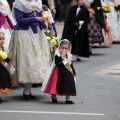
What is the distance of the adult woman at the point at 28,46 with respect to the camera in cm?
1111

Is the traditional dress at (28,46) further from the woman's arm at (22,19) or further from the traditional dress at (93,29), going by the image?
the traditional dress at (93,29)

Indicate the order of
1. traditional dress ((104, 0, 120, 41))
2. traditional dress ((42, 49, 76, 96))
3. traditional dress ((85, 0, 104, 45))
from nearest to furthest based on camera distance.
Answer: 1. traditional dress ((42, 49, 76, 96))
2. traditional dress ((85, 0, 104, 45))
3. traditional dress ((104, 0, 120, 41))

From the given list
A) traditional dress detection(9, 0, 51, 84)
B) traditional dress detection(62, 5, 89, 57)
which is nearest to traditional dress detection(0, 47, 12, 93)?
traditional dress detection(9, 0, 51, 84)

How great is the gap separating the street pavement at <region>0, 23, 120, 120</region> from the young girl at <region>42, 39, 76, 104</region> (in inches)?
8.7

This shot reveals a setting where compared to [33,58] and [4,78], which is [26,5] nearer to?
[33,58]

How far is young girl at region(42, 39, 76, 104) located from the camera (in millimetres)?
10742

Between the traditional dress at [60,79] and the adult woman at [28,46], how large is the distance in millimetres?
308

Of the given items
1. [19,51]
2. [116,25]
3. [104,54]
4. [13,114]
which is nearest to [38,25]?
[19,51]

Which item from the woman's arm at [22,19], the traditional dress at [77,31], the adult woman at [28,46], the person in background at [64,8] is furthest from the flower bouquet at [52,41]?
the person in background at [64,8]

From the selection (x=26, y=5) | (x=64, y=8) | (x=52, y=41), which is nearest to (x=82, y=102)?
(x=52, y=41)

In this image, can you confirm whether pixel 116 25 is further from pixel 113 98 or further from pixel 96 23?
pixel 113 98

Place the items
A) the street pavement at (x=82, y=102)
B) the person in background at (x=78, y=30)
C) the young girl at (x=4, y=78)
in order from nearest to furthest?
the street pavement at (x=82, y=102)
the young girl at (x=4, y=78)
the person in background at (x=78, y=30)

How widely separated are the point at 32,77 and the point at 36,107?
28.9 inches

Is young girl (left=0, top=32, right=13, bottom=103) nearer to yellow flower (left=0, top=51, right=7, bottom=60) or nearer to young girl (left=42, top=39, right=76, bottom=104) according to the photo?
yellow flower (left=0, top=51, right=7, bottom=60)
